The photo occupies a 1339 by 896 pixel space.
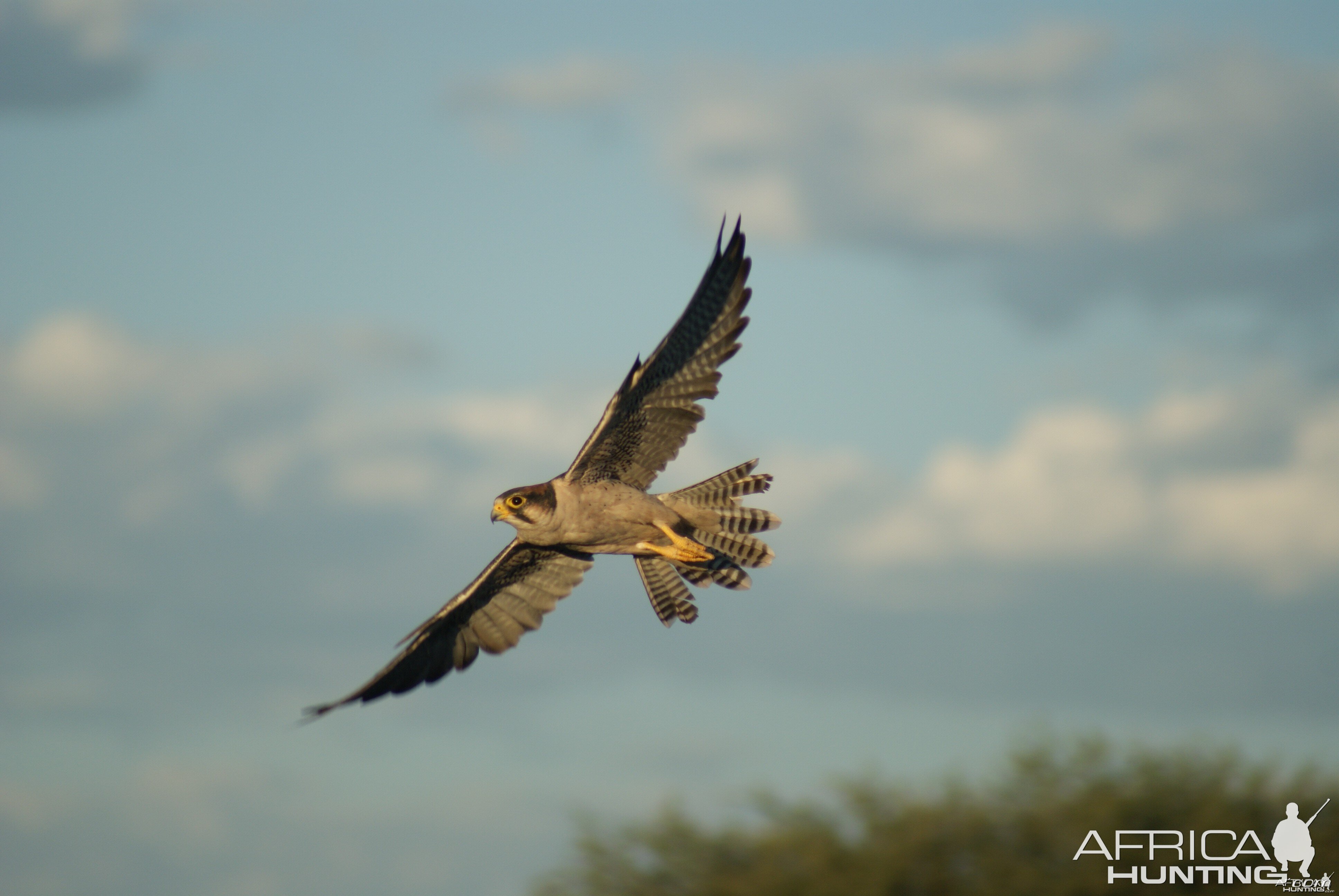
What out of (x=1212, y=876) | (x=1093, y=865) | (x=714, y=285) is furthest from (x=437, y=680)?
(x=1212, y=876)

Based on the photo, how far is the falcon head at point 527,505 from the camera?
13.5 meters

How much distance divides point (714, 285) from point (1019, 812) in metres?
12.1

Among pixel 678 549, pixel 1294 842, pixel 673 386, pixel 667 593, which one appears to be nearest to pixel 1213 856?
pixel 1294 842

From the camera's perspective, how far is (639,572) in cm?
1512

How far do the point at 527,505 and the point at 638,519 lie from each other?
3.47 ft

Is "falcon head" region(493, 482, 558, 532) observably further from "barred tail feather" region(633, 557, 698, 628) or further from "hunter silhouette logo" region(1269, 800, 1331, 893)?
"hunter silhouette logo" region(1269, 800, 1331, 893)

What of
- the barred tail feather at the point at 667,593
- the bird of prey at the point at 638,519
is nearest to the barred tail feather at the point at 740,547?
the bird of prey at the point at 638,519

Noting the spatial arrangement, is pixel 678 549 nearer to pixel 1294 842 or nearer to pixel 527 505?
pixel 527 505

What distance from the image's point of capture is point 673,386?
43.6ft

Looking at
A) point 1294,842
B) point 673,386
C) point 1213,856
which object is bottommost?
point 1213,856

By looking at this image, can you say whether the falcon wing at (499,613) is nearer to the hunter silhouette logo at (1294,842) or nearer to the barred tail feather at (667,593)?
the barred tail feather at (667,593)

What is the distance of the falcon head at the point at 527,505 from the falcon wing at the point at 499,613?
4.71ft

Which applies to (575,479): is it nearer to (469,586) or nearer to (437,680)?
(469,586)

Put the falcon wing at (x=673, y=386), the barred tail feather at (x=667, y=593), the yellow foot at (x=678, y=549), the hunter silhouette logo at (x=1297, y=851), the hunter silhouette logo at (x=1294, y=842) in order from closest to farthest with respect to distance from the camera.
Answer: the falcon wing at (x=673, y=386) → the yellow foot at (x=678, y=549) → the barred tail feather at (x=667, y=593) → the hunter silhouette logo at (x=1297, y=851) → the hunter silhouette logo at (x=1294, y=842)
